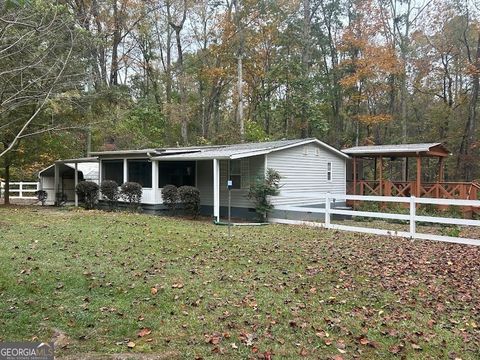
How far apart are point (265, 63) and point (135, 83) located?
10.9 m

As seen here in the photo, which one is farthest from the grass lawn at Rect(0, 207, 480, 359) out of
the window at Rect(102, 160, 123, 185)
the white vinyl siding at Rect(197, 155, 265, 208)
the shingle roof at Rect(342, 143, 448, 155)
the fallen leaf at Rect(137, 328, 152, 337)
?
the window at Rect(102, 160, 123, 185)

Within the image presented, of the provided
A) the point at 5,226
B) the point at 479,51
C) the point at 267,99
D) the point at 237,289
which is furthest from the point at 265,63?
the point at 237,289

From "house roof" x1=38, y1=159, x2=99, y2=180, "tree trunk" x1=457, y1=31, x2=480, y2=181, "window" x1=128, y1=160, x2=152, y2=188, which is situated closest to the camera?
"window" x1=128, y1=160, x2=152, y2=188

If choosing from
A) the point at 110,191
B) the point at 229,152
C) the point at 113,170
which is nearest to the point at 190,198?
the point at 229,152

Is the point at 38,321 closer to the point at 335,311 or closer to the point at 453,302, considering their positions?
the point at 335,311

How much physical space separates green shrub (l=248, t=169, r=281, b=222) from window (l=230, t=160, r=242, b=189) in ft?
5.00

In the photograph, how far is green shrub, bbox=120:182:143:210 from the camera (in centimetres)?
1659

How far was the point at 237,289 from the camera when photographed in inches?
224

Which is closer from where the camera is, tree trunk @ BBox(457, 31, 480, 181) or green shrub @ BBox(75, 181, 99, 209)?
green shrub @ BBox(75, 181, 99, 209)

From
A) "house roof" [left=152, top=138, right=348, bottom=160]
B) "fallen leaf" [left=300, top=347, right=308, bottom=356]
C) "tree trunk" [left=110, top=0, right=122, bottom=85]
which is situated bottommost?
"fallen leaf" [left=300, top=347, right=308, bottom=356]

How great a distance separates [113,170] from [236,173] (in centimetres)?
686

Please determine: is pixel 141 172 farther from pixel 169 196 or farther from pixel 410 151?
pixel 410 151

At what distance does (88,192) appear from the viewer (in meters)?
18.1

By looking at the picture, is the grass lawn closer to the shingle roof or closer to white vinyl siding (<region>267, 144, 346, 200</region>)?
white vinyl siding (<region>267, 144, 346, 200</region>)
